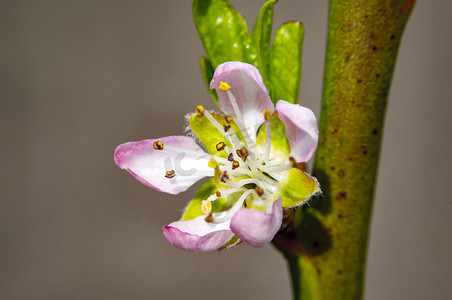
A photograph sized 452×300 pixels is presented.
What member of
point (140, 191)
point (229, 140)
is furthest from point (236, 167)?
point (140, 191)

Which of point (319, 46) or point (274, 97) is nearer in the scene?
point (274, 97)

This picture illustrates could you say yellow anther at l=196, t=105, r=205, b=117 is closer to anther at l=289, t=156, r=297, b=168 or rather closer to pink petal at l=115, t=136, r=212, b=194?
pink petal at l=115, t=136, r=212, b=194

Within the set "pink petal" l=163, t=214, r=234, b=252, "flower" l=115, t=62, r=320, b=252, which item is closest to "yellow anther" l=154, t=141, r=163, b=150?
"flower" l=115, t=62, r=320, b=252

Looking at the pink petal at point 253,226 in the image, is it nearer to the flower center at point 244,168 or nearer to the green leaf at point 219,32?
the flower center at point 244,168

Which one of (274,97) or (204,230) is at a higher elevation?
(274,97)

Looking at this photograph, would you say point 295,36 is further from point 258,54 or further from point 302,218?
point 302,218

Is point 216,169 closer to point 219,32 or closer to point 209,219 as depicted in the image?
point 209,219

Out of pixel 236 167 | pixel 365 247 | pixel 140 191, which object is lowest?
pixel 140 191

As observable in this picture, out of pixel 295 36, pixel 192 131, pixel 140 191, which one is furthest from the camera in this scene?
pixel 140 191
